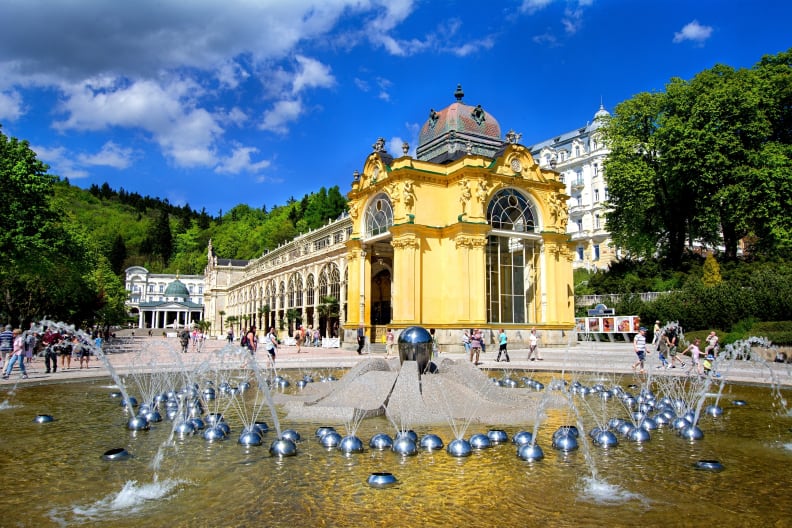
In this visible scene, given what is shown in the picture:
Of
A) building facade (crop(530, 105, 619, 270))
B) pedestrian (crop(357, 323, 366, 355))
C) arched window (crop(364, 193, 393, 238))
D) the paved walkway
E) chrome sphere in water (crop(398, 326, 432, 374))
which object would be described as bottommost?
the paved walkway

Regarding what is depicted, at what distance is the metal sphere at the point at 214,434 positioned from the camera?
10.4 meters

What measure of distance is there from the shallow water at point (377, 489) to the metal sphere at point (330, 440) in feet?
0.73

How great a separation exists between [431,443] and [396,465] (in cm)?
125

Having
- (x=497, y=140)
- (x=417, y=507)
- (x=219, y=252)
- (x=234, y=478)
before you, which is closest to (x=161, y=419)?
(x=234, y=478)

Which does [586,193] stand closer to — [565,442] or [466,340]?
[466,340]

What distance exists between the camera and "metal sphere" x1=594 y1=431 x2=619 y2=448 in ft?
32.8

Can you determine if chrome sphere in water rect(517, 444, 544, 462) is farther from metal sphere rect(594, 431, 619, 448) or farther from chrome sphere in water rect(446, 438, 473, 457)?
metal sphere rect(594, 431, 619, 448)

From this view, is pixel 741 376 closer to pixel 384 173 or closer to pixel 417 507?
pixel 417 507

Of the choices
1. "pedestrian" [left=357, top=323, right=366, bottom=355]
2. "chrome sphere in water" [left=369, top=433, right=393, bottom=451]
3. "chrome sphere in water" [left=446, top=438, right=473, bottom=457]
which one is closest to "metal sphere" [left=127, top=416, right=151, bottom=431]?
"chrome sphere in water" [left=369, top=433, right=393, bottom=451]

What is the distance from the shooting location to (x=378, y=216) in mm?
40812

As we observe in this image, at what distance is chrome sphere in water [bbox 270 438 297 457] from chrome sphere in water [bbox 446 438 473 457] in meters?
2.58

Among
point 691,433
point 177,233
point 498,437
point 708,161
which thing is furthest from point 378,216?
point 177,233

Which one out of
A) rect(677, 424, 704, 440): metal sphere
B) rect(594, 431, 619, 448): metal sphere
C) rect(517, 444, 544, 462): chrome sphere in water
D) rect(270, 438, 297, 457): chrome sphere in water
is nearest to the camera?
rect(517, 444, 544, 462): chrome sphere in water

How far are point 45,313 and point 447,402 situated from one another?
146ft
